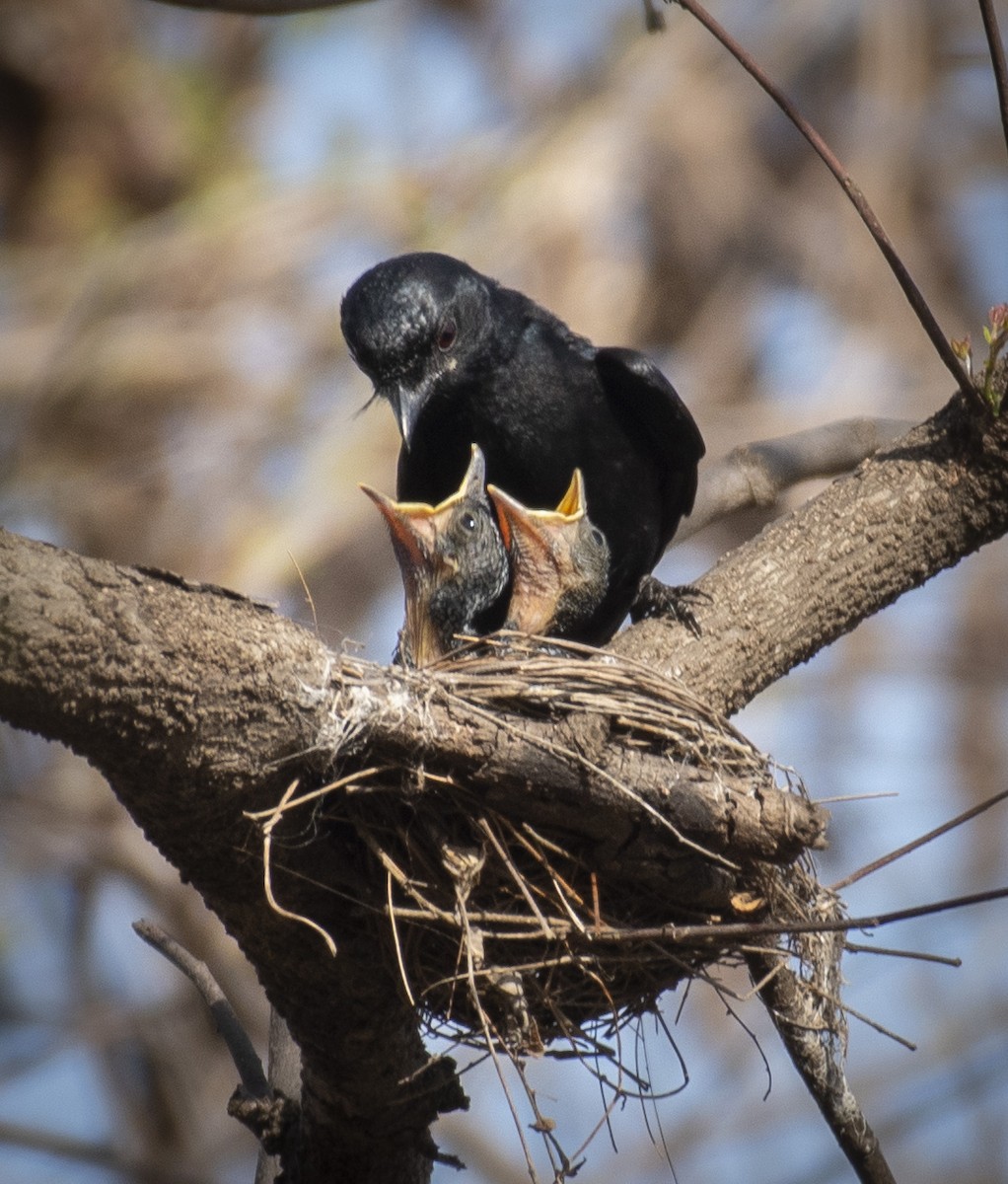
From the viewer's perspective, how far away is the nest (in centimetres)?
306

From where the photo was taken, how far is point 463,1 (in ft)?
36.0

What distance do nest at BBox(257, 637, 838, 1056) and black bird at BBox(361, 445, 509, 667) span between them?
1.23 m

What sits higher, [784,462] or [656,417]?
[656,417]

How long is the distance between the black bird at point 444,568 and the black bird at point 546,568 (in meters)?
0.07

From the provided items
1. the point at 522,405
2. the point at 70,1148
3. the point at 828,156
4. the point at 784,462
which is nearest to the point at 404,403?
the point at 522,405

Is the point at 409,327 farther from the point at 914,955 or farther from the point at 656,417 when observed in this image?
the point at 914,955

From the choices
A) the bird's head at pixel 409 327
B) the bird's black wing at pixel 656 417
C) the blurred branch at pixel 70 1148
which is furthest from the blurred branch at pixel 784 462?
the blurred branch at pixel 70 1148

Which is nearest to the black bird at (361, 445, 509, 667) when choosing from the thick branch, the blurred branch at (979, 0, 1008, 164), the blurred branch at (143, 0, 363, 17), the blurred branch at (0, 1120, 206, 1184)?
the thick branch

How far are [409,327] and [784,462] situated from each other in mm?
1269

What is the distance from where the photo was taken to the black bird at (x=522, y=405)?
4.99m

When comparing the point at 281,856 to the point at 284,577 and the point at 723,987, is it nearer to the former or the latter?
the point at 723,987

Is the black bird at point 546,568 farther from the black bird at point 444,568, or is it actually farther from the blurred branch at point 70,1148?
the blurred branch at point 70,1148

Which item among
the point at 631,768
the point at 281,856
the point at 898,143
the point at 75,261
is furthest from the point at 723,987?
the point at 75,261

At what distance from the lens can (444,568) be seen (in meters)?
4.72
